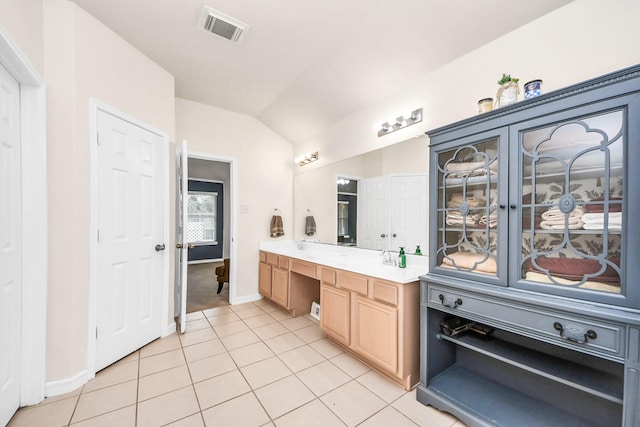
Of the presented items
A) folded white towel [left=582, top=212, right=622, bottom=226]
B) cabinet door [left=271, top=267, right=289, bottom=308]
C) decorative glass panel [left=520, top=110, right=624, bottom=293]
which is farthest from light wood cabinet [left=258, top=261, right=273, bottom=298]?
folded white towel [left=582, top=212, right=622, bottom=226]

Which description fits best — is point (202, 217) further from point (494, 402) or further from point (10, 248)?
point (494, 402)

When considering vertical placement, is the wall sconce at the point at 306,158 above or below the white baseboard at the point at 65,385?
above

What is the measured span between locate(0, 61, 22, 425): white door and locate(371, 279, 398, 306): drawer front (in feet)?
7.57

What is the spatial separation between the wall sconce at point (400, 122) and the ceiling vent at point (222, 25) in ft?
5.02

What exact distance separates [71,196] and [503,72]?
319 centimetres

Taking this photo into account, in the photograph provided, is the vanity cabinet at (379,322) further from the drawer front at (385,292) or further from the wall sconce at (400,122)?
the wall sconce at (400,122)

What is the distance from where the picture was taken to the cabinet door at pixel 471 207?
1.45 meters

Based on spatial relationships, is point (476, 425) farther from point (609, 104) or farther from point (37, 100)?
point (37, 100)

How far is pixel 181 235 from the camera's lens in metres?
2.86

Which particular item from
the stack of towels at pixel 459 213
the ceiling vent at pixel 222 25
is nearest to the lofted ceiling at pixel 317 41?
the ceiling vent at pixel 222 25

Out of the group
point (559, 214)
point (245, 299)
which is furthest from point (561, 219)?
point (245, 299)

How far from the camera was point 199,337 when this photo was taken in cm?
271

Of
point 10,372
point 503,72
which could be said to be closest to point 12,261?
point 10,372

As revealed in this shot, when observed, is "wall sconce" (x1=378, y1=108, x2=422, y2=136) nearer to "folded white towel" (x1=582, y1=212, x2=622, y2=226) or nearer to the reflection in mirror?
the reflection in mirror
